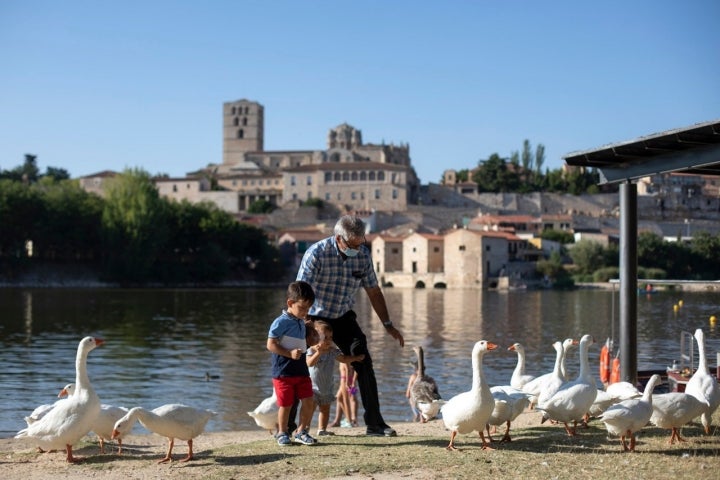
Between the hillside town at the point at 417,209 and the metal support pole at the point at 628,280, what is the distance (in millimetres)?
70586

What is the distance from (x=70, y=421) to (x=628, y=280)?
5.66m

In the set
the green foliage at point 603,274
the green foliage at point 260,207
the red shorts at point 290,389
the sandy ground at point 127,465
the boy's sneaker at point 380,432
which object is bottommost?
the sandy ground at point 127,465

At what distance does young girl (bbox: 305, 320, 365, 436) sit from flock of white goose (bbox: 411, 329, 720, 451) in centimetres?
102

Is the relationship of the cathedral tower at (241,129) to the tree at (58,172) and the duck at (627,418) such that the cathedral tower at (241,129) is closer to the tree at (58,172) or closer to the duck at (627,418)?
the tree at (58,172)

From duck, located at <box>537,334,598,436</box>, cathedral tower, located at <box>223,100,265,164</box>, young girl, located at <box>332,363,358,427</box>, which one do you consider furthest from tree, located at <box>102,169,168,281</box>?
cathedral tower, located at <box>223,100,265,164</box>

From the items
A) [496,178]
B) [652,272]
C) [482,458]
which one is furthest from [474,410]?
[496,178]

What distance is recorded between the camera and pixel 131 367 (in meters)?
21.7

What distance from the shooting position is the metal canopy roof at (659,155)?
→ 337 inches

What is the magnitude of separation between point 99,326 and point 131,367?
13833 mm

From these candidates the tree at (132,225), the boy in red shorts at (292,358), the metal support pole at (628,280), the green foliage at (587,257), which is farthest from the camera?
the green foliage at (587,257)

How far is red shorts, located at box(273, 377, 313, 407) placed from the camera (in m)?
7.77

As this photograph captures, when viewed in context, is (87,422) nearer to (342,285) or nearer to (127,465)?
(127,465)

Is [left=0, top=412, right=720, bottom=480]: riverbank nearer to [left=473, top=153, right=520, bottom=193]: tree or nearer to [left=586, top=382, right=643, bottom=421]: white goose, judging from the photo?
[left=586, top=382, right=643, bottom=421]: white goose

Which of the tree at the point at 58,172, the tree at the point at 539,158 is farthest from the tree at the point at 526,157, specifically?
the tree at the point at 58,172
